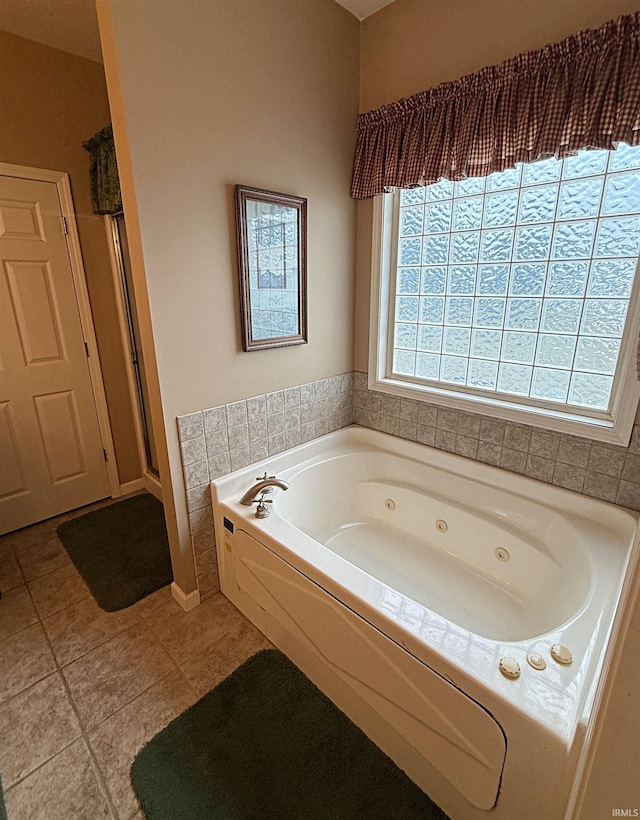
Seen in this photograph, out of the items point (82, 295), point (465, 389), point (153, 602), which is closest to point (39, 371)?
point (82, 295)

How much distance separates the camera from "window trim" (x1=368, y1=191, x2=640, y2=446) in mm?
1563

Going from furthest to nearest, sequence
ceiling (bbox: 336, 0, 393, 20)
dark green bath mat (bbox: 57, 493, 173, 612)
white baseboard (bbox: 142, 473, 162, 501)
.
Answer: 1. white baseboard (bbox: 142, 473, 162, 501)
2. dark green bath mat (bbox: 57, 493, 173, 612)
3. ceiling (bbox: 336, 0, 393, 20)

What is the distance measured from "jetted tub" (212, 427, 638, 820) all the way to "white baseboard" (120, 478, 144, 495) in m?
1.39

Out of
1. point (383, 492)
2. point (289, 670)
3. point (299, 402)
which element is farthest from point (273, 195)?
point (289, 670)

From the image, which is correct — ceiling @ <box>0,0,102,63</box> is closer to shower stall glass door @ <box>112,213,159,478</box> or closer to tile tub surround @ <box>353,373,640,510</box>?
shower stall glass door @ <box>112,213,159,478</box>

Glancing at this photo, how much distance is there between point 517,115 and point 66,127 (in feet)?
7.78

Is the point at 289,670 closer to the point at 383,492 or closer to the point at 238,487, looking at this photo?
the point at 238,487

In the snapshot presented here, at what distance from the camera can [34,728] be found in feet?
4.67

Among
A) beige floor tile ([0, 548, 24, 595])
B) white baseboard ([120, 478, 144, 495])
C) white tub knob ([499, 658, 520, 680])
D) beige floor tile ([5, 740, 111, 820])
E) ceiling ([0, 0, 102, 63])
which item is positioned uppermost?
ceiling ([0, 0, 102, 63])

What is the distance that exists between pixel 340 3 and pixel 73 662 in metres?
3.24

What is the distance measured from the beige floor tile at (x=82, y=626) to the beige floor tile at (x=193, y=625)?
10 cm

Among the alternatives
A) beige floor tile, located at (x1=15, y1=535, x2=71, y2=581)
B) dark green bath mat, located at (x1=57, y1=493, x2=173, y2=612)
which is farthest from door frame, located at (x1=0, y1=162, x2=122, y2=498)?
beige floor tile, located at (x1=15, y1=535, x2=71, y2=581)

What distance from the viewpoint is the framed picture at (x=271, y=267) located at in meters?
1.76

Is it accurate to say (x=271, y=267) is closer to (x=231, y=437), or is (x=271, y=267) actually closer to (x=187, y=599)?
(x=231, y=437)
